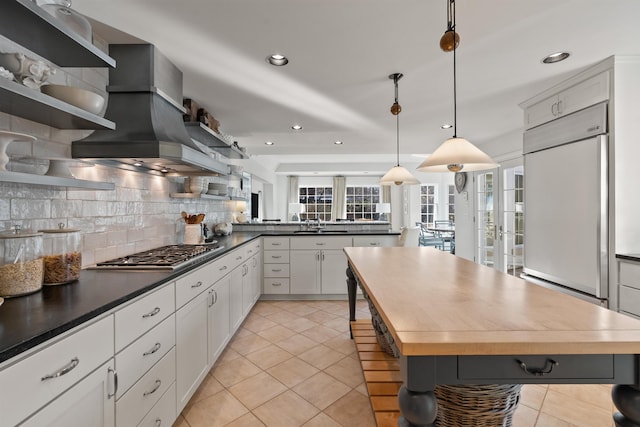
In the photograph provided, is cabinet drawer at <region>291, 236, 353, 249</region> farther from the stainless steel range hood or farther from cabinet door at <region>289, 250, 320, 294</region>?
the stainless steel range hood

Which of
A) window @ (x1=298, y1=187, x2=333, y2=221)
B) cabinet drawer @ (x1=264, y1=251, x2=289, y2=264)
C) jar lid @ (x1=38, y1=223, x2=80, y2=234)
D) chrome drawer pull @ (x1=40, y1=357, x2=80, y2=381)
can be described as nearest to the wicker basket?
chrome drawer pull @ (x1=40, y1=357, x2=80, y2=381)

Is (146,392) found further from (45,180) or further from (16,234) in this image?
(45,180)

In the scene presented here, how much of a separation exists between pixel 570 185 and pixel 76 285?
3.65 meters

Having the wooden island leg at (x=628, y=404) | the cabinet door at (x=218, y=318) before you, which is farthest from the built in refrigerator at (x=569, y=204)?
the cabinet door at (x=218, y=318)

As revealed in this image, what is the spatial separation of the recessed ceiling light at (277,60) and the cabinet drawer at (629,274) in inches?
118

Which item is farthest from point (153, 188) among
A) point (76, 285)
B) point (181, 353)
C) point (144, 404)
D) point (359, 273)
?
point (359, 273)

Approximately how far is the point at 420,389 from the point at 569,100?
306cm

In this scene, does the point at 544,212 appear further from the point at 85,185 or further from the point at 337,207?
the point at 337,207

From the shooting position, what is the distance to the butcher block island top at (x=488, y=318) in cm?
90

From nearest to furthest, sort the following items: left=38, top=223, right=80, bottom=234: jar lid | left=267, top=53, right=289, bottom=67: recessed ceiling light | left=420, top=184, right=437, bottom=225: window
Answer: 1. left=38, top=223, right=80, bottom=234: jar lid
2. left=267, top=53, right=289, bottom=67: recessed ceiling light
3. left=420, top=184, right=437, bottom=225: window

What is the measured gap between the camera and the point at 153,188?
2598 millimetres

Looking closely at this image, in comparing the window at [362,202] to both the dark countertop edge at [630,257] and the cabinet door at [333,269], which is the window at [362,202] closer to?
the cabinet door at [333,269]

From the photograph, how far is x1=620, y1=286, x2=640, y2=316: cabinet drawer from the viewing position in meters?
2.19

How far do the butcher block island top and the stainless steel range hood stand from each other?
1.47 meters
